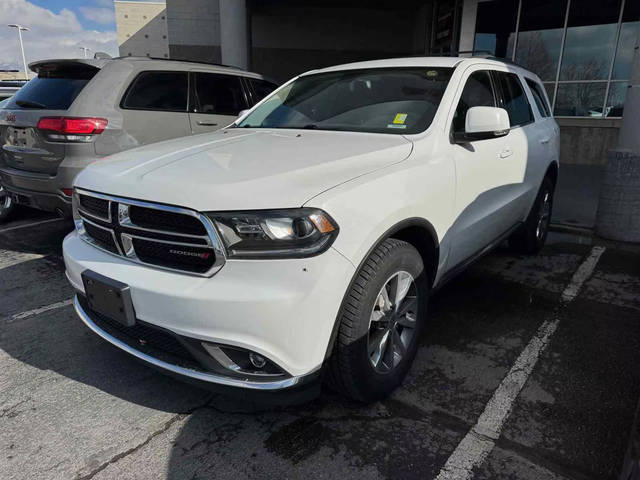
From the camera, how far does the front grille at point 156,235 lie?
1.97m

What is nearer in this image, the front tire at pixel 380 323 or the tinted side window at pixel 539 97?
the front tire at pixel 380 323

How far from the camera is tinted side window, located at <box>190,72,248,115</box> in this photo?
17.7ft

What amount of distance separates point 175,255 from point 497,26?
12.4 meters

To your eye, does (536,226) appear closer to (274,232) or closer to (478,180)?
(478,180)

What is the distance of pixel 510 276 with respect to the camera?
4.40 meters

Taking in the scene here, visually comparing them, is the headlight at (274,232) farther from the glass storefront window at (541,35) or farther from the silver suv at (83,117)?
the glass storefront window at (541,35)

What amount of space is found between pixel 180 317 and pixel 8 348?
73.0 inches

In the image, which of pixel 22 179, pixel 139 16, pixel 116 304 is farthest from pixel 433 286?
pixel 139 16

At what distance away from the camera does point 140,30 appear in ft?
96.4

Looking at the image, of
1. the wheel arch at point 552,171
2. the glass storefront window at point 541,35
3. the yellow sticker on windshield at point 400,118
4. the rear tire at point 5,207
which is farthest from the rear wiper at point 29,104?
the glass storefront window at point 541,35

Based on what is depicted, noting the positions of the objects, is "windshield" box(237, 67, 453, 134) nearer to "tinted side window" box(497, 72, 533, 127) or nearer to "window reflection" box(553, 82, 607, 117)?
"tinted side window" box(497, 72, 533, 127)

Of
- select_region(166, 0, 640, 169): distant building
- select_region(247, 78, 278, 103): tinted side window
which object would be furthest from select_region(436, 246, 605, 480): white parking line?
select_region(166, 0, 640, 169): distant building

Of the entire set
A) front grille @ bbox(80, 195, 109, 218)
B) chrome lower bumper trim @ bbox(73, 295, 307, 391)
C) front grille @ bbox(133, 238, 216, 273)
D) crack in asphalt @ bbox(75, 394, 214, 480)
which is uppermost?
front grille @ bbox(80, 195, 109, 218)

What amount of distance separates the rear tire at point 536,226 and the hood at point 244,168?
2509mm
